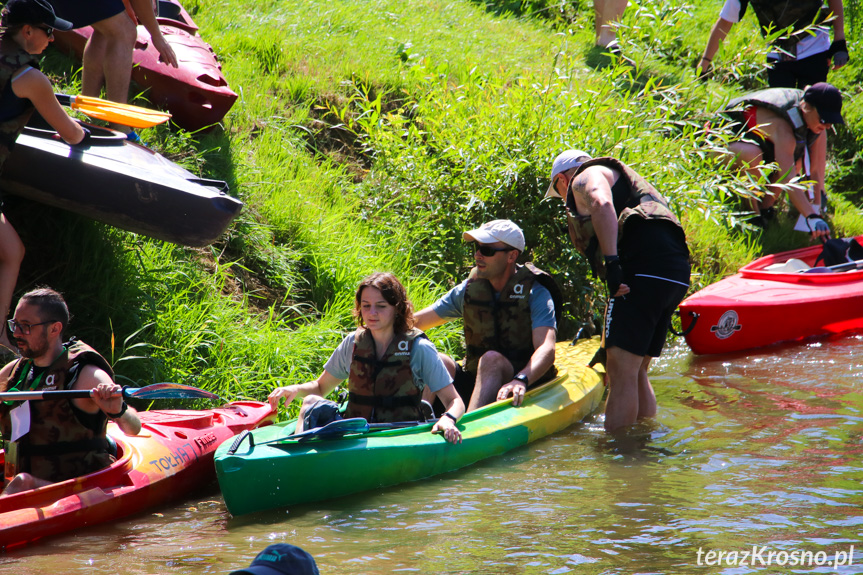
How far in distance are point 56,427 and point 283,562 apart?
223 centimetres

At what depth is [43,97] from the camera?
12.8ft

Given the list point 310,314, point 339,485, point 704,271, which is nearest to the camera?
point 339,485

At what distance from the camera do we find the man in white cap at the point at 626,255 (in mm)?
4289

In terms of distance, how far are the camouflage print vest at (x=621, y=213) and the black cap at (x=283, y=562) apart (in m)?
3.17

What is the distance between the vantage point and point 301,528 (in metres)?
3.40

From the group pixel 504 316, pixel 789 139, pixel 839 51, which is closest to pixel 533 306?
pixel 504 316

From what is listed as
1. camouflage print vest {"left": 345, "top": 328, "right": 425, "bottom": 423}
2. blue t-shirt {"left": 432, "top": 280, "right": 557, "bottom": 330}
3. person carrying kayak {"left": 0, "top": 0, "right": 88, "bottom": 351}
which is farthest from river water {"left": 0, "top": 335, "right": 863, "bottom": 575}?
person carrying kayak {"left": 0, "top": 0, "right": 88, "bottom": 351}

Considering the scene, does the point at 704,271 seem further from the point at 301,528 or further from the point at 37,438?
the point at 37,438

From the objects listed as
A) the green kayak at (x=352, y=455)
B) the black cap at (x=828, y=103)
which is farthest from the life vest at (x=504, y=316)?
the black cap at (x=828, y=103)

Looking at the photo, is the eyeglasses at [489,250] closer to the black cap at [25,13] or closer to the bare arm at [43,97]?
the bare arm at [43,97]

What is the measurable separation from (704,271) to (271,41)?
4.58 meters

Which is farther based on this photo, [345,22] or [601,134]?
[345,22]

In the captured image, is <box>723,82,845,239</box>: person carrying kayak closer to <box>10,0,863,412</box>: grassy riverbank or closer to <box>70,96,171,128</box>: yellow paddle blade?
<box>10,0,863,412</box>: grassy riverbank

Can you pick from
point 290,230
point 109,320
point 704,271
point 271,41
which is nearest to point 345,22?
point 271,41
